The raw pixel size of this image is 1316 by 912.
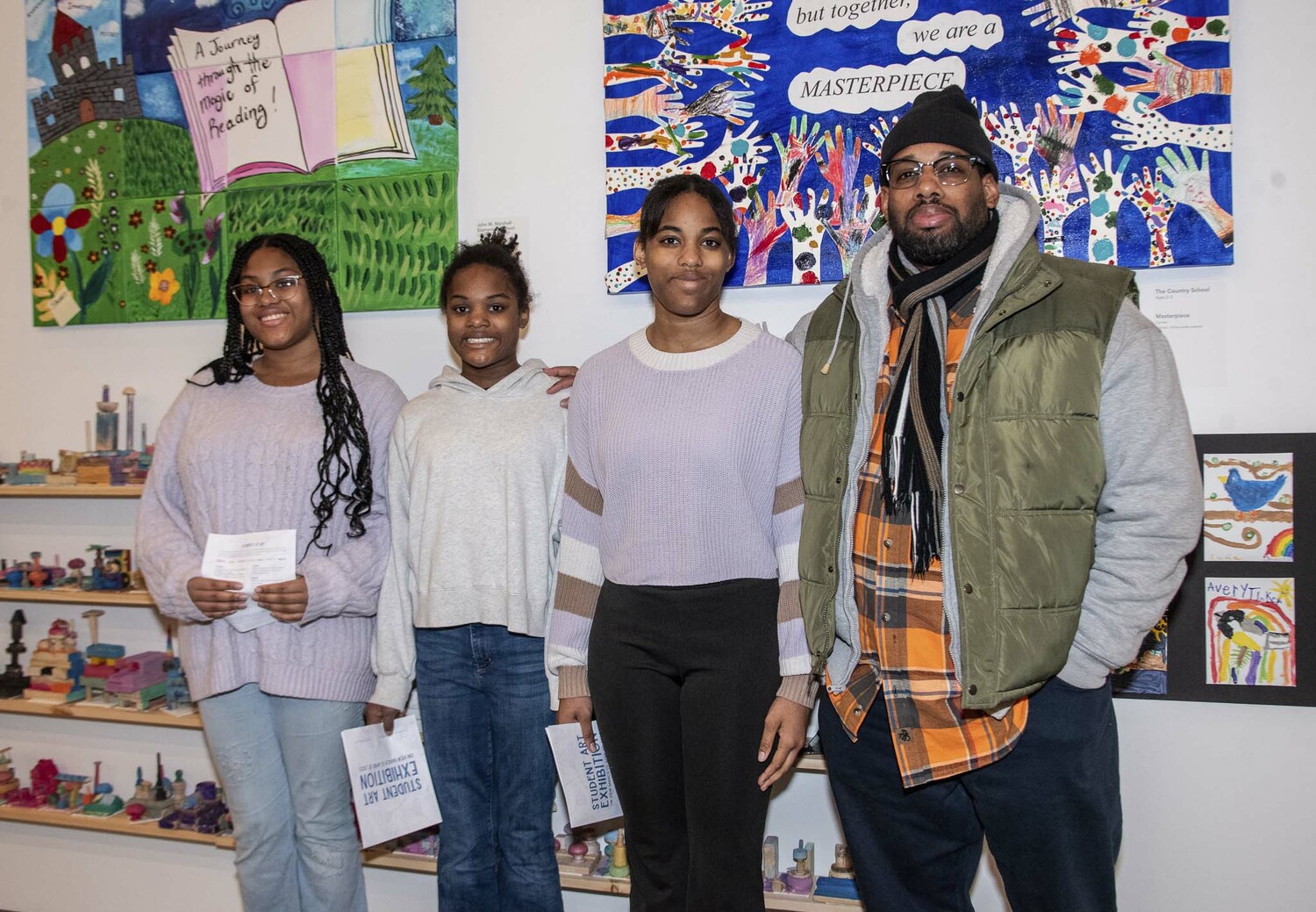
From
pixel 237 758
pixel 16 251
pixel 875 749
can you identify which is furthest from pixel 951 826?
pixel 16 251

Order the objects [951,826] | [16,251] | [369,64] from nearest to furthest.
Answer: [951,826], [369,64], [16,251]

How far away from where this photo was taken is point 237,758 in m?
2.03

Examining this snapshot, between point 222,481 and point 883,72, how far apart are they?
187 centimetres

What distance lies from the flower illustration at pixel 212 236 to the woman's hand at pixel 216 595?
4.14ft

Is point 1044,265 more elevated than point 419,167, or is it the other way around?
point 419,167

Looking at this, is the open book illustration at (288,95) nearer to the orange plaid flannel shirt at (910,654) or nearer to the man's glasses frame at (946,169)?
the man's glasses frame at (946,169)

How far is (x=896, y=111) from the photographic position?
2.30 meters

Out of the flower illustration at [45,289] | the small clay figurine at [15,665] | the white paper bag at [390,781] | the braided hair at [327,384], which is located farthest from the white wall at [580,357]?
the white paper bag at [390,781]

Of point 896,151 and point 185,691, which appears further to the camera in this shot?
point 185,691

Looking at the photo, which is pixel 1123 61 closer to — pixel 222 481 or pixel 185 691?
pixel 222 481

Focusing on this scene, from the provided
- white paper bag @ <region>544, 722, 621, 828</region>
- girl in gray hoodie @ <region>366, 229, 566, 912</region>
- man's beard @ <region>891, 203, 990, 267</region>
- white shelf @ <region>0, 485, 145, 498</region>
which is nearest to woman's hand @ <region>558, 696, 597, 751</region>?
white paper bag @ <region>544, 722, 621, 828</region>

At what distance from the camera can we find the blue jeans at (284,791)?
2.03 m

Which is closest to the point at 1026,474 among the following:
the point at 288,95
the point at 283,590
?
the point at 283,590

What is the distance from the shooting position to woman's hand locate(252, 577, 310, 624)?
1.98m
